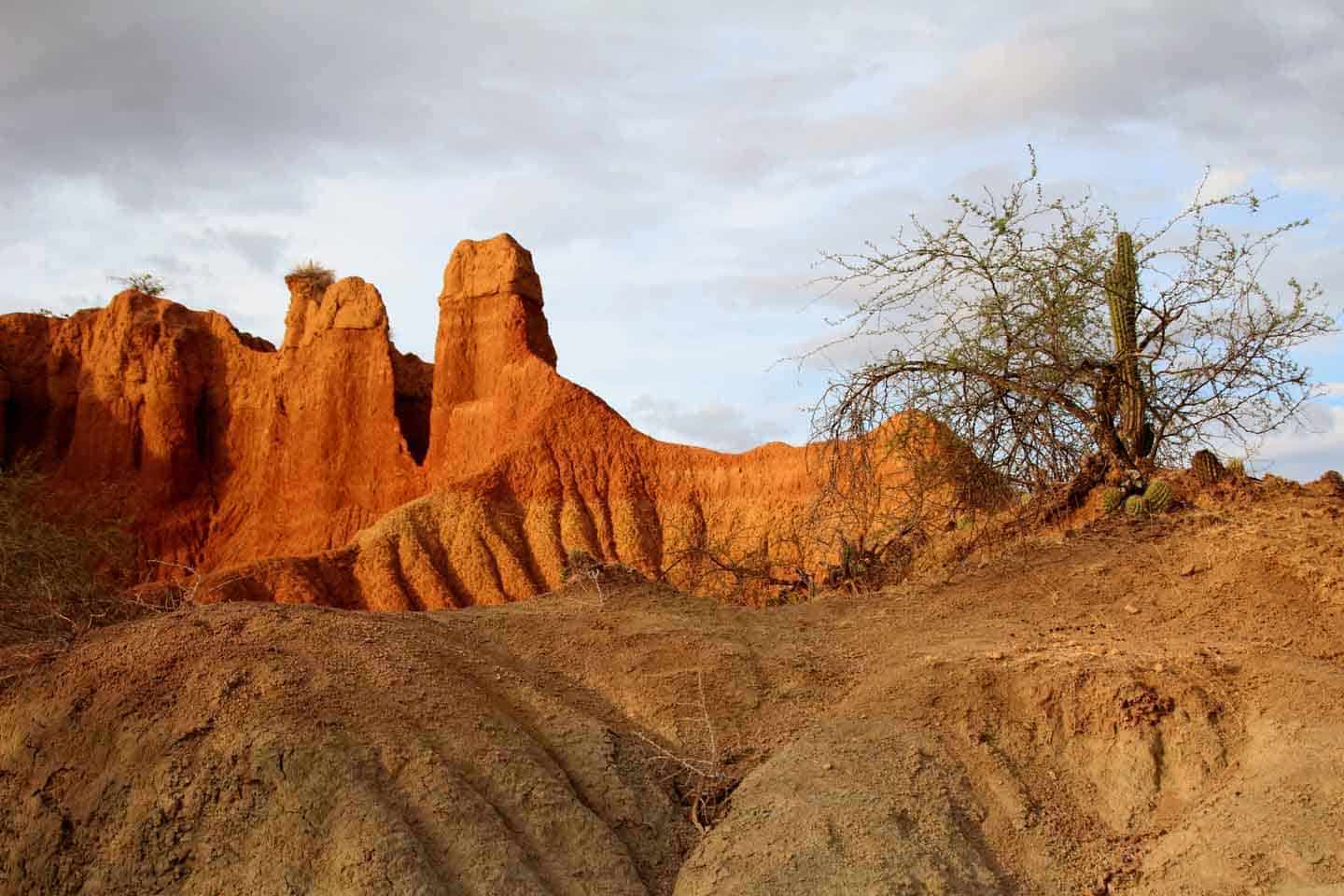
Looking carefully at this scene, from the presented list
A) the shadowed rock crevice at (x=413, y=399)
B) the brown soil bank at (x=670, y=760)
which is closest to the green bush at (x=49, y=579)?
the brown soil bank at (x=670, y=760)

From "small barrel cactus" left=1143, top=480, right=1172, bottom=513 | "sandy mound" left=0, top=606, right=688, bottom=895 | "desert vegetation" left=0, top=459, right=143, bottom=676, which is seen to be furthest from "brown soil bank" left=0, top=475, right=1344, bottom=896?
"small barrel cactus" left=1143, top=480, right=1172, bottom=513

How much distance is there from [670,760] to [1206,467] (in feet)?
18.9

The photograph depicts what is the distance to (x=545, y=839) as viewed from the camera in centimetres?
557

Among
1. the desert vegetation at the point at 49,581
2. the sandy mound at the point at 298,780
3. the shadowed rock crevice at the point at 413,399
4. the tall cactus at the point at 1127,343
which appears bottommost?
the sandy mound at the point at 298,780

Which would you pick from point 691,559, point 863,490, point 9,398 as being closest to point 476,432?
point 9,398

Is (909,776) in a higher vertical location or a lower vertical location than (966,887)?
higher

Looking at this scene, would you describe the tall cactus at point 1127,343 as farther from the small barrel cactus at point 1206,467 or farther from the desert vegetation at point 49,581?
the desert vegetation at point 49,581

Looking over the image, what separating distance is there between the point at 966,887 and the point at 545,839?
1883mm

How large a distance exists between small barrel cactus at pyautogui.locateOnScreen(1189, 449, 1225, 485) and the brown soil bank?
7.66ft

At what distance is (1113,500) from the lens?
9.86 meters

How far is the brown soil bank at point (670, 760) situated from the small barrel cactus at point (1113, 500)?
7.11 feet

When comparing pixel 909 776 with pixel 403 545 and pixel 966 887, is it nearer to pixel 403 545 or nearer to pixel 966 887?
pixel 966 887

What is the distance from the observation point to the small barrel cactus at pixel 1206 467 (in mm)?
9898

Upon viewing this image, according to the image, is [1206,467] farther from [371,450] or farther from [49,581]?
[371,450]
